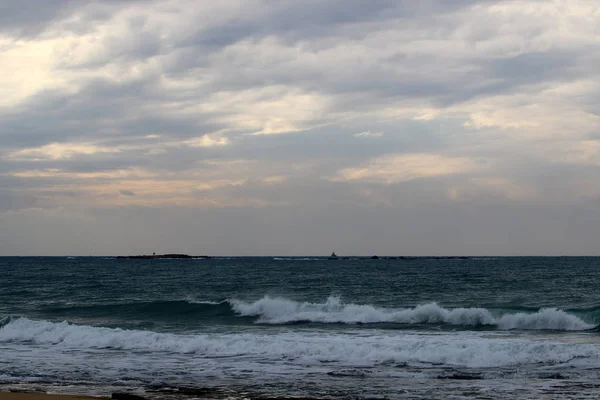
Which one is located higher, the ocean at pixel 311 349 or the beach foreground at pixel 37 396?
the beach foreground at pixel 37 396

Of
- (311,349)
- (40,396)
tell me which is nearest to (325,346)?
(311,349)

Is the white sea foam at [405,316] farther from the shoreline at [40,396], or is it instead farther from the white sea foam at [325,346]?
the shoreline at [40,396]

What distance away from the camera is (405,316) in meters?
31.1

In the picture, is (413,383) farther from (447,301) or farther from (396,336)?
(447,301)

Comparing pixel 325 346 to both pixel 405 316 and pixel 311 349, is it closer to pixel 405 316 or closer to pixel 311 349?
pixel 311 349

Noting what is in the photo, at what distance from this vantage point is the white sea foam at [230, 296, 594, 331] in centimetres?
2867

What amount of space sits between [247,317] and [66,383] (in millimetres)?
17805

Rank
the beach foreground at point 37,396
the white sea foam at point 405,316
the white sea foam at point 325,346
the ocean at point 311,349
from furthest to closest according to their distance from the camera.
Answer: the white sea foam at point 405,316 → the white sea foam at point 325,346 → the ocean at point 311,349 → the beach foreground at point 37,396

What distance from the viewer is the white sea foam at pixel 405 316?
28672 millimetres

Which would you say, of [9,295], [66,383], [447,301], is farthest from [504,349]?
[9,295]

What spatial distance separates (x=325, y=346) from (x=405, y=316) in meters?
10.9

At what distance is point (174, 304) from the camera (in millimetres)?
36250

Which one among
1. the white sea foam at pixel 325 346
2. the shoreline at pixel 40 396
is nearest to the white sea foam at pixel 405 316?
the white sea foam at pixel 325 346

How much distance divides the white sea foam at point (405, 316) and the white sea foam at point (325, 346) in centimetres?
447
